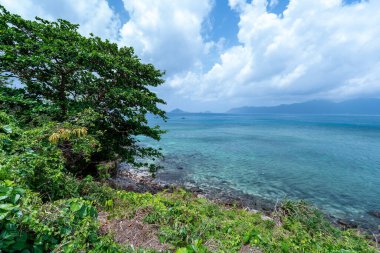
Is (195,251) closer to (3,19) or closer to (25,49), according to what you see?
(25,49)

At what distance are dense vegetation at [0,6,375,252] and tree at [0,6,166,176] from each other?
0.05 metres

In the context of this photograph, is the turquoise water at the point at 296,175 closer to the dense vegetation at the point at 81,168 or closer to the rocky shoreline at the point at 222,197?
the rocky shoreline at the point at 222,197

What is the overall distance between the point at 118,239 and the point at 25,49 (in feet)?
34.3

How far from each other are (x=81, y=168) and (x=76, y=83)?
4788 millimetres

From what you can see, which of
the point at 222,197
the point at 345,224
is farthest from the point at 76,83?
the point at 345,224

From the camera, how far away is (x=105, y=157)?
35.8ft

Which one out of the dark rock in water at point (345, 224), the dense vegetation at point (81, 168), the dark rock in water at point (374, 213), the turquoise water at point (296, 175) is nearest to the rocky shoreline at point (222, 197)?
the dark rock in water at point (345, 224)

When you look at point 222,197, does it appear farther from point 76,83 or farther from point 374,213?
point 76,83

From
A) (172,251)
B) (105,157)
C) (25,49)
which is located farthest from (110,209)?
(25,49)

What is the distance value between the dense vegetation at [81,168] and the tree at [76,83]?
0.05 metres

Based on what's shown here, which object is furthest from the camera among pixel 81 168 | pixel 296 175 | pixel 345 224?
pixel 296 175

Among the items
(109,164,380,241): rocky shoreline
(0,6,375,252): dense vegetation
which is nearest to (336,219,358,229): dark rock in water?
(109,164,380,241): rocky shoreline

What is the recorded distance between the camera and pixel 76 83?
10.7 metres

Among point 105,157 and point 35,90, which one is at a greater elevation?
point 35,90
